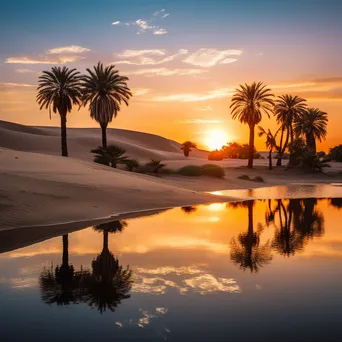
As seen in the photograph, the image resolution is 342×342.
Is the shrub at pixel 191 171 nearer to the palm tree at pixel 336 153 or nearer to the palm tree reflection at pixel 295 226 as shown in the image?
the palm tree reflection at pixel 295 226

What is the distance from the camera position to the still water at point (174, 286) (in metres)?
7.09

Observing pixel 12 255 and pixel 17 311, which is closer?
pixel 17 311

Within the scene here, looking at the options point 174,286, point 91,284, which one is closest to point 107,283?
point 91,284

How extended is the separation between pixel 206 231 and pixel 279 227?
3486 millimetres

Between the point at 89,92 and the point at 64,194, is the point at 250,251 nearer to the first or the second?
the point at 64,194

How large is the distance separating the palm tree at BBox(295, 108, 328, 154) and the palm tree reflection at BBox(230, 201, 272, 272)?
58633 mm

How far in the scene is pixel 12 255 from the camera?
1208 cm

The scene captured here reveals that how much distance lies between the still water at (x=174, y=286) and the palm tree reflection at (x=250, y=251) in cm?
3

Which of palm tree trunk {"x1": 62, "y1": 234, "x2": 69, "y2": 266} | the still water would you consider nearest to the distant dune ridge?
palm tree trunk {"x1": 62, "y1": 234, "x2": 69, "y2": 266}

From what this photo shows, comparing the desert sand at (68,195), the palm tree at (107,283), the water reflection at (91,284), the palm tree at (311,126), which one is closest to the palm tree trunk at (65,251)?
the water reflection at (91,284)

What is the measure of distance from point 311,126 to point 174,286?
219 ft

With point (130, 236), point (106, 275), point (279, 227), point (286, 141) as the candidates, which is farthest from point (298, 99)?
point (106, 275)

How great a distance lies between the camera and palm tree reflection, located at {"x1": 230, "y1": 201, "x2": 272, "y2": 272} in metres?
11.4

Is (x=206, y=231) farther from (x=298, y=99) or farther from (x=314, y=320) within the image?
(x=298, y=99)
